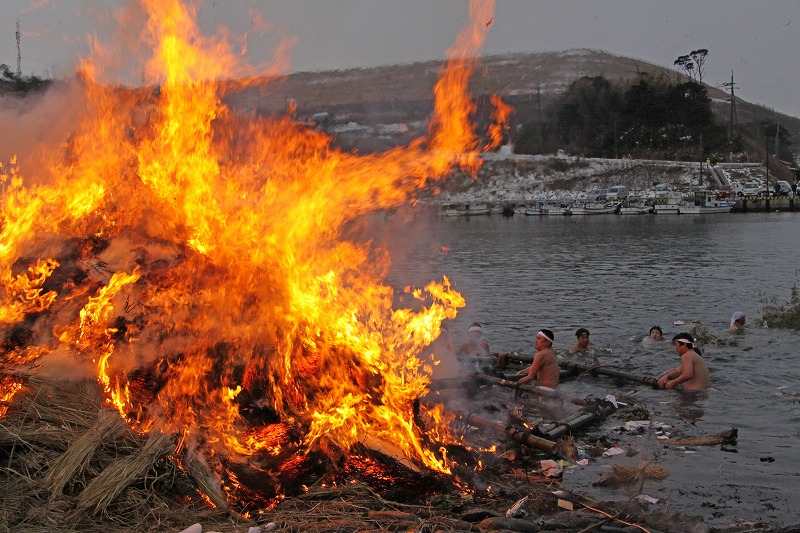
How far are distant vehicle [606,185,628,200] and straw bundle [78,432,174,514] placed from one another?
75356 millimetres

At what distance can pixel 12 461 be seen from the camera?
6.33 meters

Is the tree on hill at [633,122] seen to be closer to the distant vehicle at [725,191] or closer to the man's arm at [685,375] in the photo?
the distant vehicle at [725,191]

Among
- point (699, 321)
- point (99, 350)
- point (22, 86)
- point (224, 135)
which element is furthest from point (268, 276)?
point (699, 321)

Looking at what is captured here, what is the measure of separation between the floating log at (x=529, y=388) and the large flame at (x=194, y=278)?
2443 mm

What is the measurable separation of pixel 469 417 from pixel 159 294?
4715 millimetres

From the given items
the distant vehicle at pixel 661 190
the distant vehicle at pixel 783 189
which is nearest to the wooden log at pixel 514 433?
the distant vehicle at pixel 661 190

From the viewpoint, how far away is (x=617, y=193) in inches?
3017

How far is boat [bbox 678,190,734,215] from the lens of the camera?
67.4 m

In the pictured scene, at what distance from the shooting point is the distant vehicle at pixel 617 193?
76.1 m

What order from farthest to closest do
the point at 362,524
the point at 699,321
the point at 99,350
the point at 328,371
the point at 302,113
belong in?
the point at 699,321, the point at 302,113, the point at 328,371, the point at 99,350, the point at 362,524

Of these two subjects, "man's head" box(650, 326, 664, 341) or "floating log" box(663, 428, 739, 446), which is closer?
"floating log" box(663, 428, 739, 446)

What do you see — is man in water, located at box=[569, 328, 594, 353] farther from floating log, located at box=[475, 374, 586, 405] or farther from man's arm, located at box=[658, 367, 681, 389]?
floating log, located at box=[475, 374, 586, 405]

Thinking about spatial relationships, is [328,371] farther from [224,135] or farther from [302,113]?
[302,113]

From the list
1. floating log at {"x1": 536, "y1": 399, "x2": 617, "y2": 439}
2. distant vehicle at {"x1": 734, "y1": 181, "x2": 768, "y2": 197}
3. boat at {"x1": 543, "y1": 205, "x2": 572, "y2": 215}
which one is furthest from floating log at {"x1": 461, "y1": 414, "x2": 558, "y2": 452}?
distant vehicle at {"x1": 734, "y1": 181, "x2": 768, "y2": 197}
